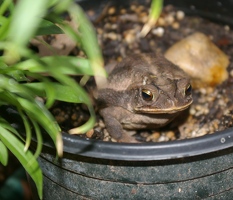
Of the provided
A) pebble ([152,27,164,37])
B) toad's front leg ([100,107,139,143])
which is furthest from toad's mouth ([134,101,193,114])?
pebble ([152,27,164,37])

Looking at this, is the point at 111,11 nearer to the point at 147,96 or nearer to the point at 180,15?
the point at 180,15

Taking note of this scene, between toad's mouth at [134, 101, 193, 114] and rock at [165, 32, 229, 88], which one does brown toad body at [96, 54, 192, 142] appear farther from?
rock at [165, 32, 229, 88]

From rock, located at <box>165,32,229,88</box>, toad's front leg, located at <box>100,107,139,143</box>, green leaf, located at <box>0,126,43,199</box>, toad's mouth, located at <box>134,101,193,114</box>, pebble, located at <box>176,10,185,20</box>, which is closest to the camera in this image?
green leaf, located at <box>0,126,43,199</box>

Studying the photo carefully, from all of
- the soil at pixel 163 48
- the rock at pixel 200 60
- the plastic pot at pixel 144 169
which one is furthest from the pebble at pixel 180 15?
the plastic pot at pixel 144 169

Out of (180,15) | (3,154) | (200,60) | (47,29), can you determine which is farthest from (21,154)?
(180,15)

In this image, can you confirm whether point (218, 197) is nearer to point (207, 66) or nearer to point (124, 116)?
point (124, 116)

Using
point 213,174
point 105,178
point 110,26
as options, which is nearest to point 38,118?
point 105,178

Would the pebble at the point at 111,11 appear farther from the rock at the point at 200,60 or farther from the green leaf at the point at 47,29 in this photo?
the green leaf at the point at 47,29
